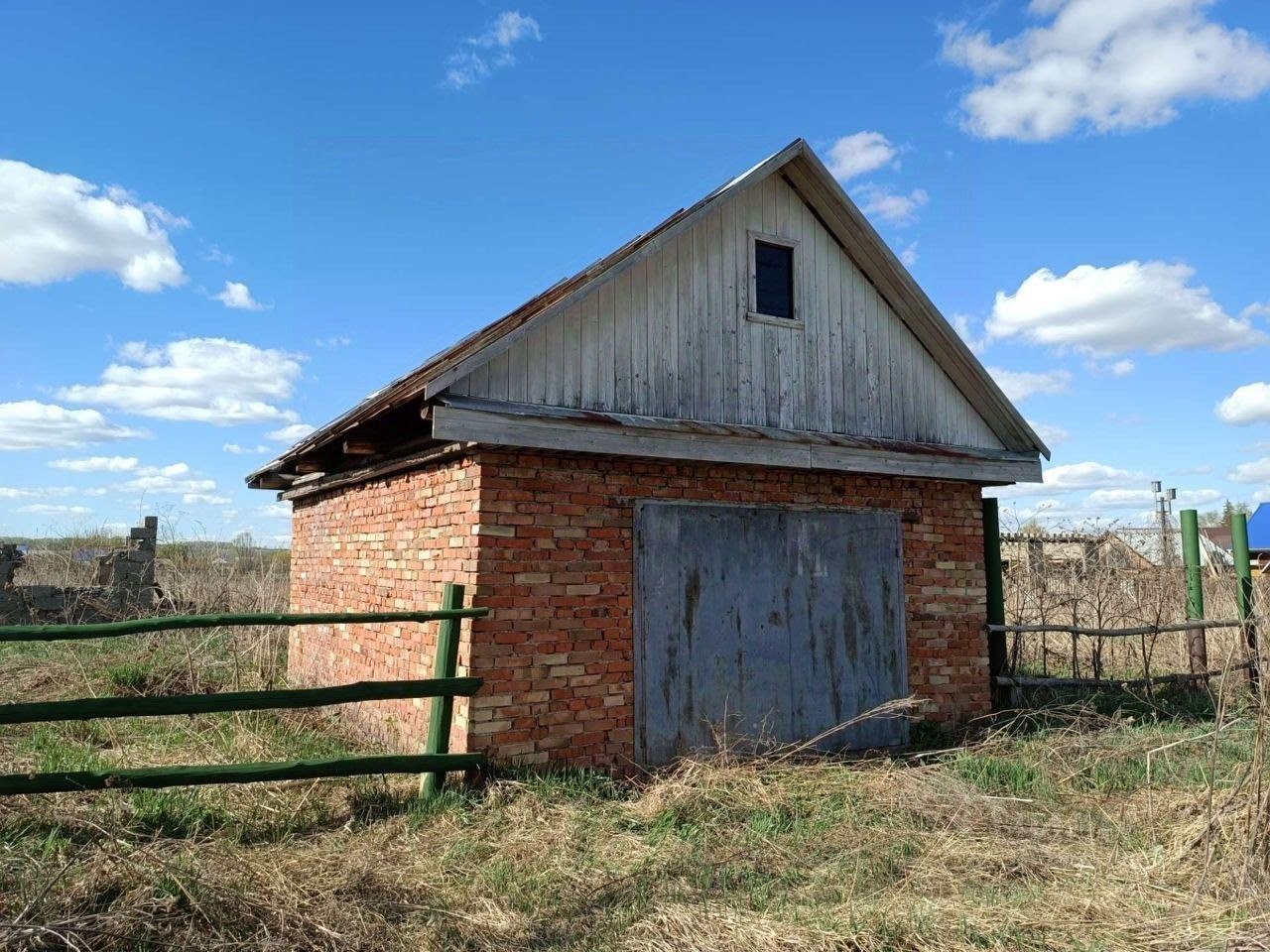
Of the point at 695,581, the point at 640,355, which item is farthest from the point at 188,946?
the point at 640,355

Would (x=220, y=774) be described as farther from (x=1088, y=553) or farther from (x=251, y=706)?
(x=1088, y=553)

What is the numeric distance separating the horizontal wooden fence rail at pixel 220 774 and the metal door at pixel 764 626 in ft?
5.75

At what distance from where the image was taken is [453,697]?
611cm

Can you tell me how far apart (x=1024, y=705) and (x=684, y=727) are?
416cm

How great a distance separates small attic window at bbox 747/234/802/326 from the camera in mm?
7895

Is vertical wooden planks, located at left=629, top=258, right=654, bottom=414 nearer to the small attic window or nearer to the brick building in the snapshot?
the brick building

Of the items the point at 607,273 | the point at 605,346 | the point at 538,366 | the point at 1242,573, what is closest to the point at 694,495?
the point at 605,346

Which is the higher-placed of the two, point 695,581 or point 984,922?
point 695,581

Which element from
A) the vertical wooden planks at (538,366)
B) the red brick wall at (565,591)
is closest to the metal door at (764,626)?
the red brick wall at (565,591)

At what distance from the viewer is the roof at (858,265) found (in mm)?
6836

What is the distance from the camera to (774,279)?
8109 millimetres

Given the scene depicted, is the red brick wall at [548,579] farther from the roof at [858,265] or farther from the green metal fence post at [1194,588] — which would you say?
the green metal fence post at [1194,588]

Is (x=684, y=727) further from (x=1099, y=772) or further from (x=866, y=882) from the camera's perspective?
(x=1099, y=772)

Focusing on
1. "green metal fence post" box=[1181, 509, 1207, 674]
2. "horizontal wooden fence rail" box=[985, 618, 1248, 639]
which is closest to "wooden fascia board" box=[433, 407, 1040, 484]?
"horizontal wooden fence rail" box=[985, 618, 1248, 639]
